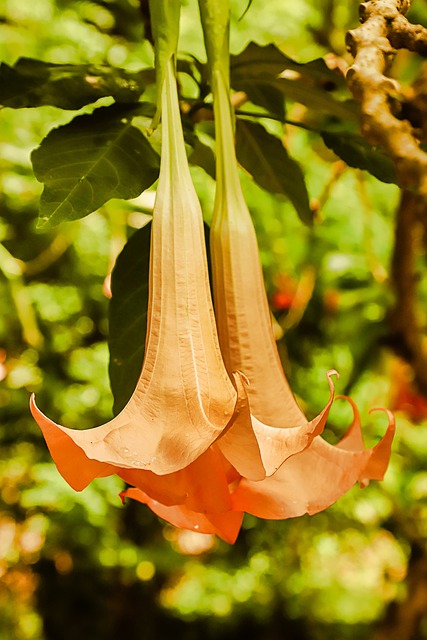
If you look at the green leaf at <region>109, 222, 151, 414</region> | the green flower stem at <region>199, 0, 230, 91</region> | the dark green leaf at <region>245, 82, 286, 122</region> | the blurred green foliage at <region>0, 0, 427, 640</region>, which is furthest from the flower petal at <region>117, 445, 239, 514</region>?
the blurred green foliage at <region>0, 0, 427, 640</region>

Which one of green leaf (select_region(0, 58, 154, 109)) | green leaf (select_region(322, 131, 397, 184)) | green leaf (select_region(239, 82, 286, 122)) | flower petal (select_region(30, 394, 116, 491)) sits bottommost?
flower petal (select_region(30, 394, 116, 491))

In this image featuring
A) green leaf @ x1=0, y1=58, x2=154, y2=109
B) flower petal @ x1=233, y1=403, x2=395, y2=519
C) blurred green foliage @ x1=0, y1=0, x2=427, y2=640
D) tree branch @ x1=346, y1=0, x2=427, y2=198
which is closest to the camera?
tree branch @ x1=346, y1=0, x2=427, y2=198

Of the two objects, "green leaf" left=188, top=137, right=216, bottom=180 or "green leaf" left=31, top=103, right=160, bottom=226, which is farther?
"green leaf" left=188, top=137, right=216, bottom=180

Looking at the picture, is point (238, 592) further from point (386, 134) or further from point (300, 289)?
point (386, 134)

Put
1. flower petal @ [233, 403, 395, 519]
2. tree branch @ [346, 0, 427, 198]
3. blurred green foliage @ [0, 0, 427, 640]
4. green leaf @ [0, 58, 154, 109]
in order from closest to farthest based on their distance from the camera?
tree branch @ [346, 0, 427, 198] < flower petal @ [233, 403, 395, 519] < green leaf @ [0, 58, 154, 109] < blurred green foliage @ [0, 0, 427, 640]

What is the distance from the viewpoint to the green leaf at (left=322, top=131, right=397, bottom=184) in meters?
0.51

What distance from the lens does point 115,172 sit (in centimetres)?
42

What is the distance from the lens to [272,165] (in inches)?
22.6

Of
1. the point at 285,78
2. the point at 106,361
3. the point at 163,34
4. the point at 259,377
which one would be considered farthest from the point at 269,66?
the point at 106,361

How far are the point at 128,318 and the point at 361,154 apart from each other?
21 cm

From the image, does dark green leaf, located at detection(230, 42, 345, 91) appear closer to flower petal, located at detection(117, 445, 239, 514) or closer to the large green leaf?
the large green leaf

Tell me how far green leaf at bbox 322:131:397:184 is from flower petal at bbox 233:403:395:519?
Answer: 207mm

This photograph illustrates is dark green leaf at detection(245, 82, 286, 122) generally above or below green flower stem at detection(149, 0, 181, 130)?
below

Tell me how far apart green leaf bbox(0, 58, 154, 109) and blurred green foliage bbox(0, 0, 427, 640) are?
2.30 ft
